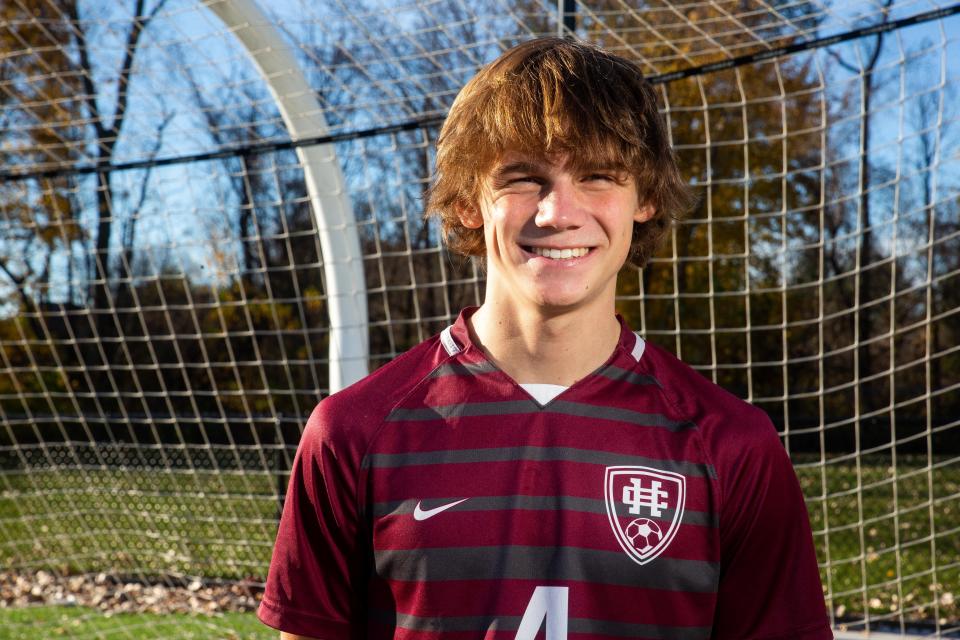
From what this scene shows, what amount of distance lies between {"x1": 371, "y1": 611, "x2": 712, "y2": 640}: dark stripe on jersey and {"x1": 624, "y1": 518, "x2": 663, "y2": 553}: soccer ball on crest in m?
0.10

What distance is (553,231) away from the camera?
126 centimetres

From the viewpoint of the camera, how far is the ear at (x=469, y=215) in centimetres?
142

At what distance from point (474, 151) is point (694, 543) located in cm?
62

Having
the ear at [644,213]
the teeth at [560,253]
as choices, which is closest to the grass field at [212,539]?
the ear at [644,213]

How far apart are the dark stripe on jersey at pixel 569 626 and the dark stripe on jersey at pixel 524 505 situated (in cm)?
14

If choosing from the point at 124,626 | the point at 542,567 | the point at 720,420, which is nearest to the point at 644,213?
the point at 720,420

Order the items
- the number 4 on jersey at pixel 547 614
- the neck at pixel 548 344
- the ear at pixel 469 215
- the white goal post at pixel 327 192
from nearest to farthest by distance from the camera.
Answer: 1. the number 4 on jersey at pixel 547 614
2. the neck at pixel 548 344
3. the ear at pixel 469 215
4. the white goal post at pixel 327 192

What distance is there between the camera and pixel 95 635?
439 cm

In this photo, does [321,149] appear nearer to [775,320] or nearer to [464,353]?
[464,353]

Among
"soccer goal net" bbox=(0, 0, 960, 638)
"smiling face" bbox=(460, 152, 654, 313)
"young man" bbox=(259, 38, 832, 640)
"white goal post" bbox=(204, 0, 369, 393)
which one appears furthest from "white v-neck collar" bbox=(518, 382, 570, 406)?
"soccer goal net" bbox=(0, 0, 960, 638)

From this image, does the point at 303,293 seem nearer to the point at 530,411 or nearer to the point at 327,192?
the point at 327,192

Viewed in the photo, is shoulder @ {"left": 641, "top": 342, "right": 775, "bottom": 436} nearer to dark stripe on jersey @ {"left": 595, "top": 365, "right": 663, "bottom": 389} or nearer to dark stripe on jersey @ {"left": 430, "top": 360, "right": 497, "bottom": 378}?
dark stripe on jersey @ {"left": 595, "top": 365, "right": 663, "bottom": 389}

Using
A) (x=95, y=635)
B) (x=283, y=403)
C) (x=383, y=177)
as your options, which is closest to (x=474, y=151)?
(x=95, y=635)

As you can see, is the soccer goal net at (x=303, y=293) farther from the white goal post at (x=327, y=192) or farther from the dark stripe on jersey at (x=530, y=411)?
the dark stripe on jersey at (x=530, y=411)
